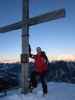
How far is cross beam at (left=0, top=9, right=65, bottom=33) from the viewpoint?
8.54 m

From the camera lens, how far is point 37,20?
30.4 feet

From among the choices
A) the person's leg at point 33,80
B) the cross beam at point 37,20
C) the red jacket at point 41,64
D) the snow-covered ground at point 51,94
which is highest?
the cross beam at point 37,20

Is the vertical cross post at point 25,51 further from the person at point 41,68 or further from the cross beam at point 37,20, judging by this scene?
the person at point 41,68

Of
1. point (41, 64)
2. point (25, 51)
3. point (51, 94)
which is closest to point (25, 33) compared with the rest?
point (25, 51)

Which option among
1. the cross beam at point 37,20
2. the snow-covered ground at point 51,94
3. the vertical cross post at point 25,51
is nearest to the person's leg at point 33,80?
the vertical cross post at point 25,51

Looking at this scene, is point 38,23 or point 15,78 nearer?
point 38,23

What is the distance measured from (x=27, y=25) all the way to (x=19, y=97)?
2417 mm

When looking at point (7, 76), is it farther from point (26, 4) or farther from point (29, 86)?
point (26, 4)

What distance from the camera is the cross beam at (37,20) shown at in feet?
28.0

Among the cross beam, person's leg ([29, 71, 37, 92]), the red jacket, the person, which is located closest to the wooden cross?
the cross beam

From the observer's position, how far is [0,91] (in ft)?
31.6

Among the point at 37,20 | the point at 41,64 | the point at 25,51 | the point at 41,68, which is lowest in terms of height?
the point at 41,68

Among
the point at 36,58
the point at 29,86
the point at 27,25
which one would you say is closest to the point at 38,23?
the point at 27,25

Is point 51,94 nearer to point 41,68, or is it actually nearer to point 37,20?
point 41,68
